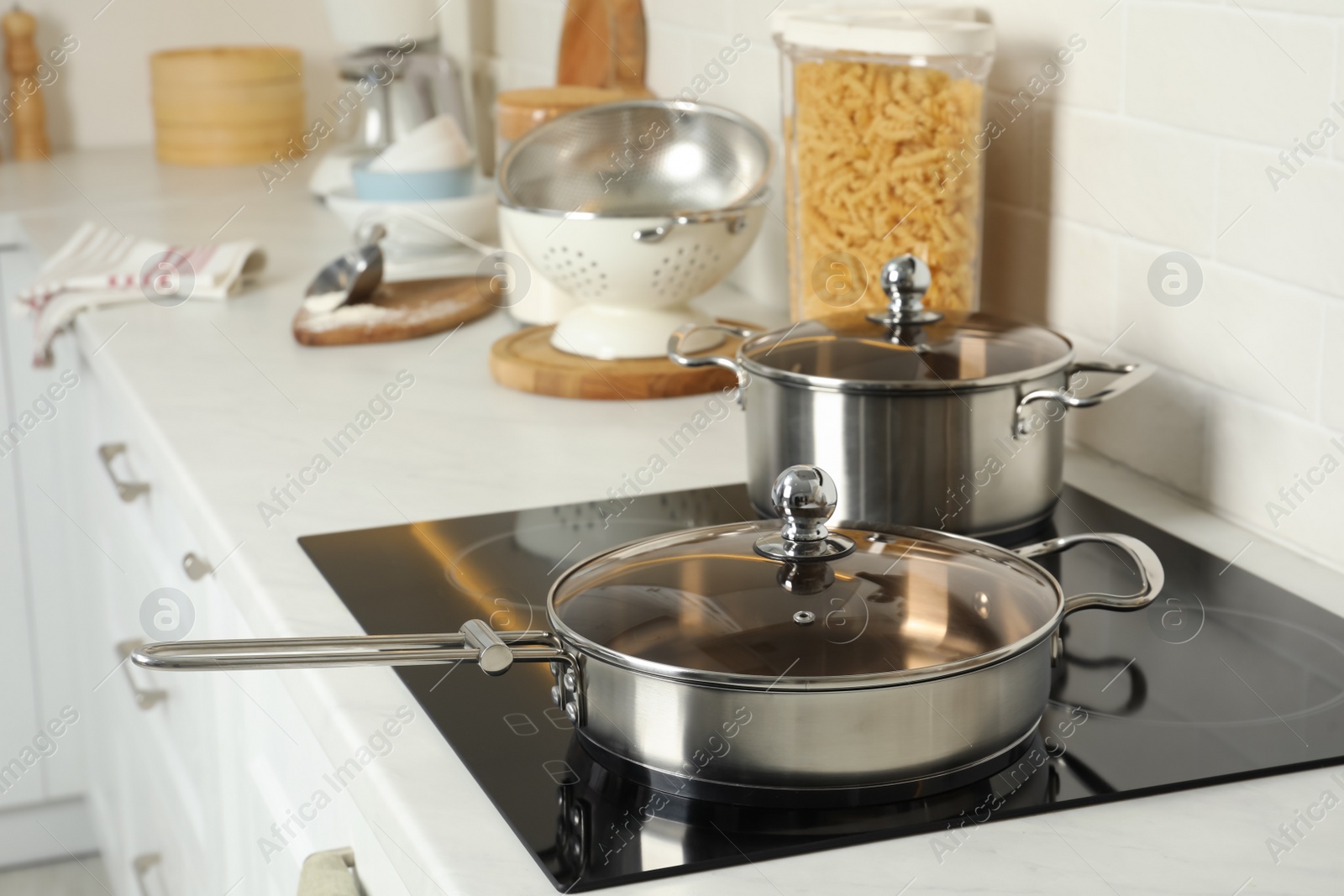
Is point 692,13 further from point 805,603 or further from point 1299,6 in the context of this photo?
point 805,603

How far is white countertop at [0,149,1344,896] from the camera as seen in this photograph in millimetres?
574

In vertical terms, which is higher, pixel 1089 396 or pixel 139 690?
pixel 1089 396

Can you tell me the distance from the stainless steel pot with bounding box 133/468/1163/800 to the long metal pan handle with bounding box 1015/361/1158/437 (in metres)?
0.24

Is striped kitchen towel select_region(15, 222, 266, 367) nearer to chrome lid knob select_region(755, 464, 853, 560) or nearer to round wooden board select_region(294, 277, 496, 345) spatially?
round wooden board select_region(294, 277, 496, 345)

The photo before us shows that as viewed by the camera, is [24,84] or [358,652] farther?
[24,84]

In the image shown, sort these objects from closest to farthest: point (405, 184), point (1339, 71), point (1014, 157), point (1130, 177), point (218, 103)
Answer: point (1339, 71) < point (1130, 177) < point (1014, 157) < point (405, 184) < point (218, 103)

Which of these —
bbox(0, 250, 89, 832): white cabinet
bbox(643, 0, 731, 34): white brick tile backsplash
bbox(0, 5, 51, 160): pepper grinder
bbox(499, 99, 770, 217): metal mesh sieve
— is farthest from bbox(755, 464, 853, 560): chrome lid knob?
bbox(0, 5, 51, 160): pepper grinder

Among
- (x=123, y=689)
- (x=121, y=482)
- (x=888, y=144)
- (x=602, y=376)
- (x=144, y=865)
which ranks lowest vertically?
(x=144, y=865)

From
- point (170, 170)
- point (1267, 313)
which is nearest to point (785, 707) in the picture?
point (1267, 313)

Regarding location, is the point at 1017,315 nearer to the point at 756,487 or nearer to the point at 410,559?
the point at 756,487

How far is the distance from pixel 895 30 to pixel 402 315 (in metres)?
0.66

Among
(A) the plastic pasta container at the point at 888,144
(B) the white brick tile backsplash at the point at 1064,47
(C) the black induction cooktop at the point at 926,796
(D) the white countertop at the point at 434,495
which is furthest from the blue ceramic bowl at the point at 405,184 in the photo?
(C) the black induction cooktop at the point at 926,796

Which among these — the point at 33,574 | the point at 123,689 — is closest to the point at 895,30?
the point at 123,689

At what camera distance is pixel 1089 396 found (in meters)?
0.95
